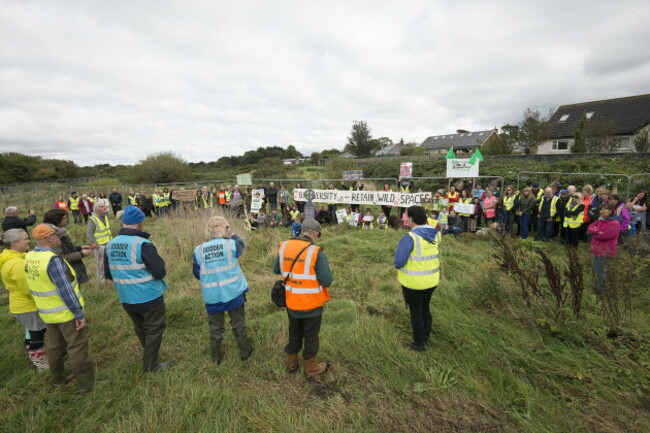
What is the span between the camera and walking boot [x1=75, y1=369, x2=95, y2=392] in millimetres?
2896

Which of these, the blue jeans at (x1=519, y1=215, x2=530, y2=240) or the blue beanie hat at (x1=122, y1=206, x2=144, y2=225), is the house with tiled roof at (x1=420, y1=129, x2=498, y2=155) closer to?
the blue jeans at (x1=519, y1=215, x2=530, y2=240)

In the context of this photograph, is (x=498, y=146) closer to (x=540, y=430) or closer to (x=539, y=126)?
(x=539, y=126)

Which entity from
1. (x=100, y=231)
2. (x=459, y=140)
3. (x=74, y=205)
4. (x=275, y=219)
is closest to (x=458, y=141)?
(x=459, y=140)

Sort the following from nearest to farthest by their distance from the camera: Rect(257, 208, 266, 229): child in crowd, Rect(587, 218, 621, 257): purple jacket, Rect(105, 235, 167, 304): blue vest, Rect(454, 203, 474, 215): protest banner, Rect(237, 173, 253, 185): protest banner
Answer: Rect(105, 235, 167, 304): blue vest
Rect(587, 218, 621, 257): purple jacket
Rect(454, 203, 474, 215): protest banner
Rect(257, 208, 266, 229): child in crowd
Rect(237, 173, 253, 185): protest banner

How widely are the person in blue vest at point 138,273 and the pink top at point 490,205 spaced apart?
9.27 metres

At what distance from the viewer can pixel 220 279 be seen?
3.09 meters

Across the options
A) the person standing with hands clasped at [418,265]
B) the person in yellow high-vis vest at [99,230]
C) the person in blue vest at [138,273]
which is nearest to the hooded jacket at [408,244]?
the person standing with hands clasped at [418,265]

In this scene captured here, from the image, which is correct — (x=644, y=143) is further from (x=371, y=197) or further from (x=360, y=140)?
(x=360, y=140)

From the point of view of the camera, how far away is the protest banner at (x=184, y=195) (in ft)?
45.4

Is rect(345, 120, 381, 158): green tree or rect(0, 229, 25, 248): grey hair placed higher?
rect(345, 120, 381, 158): green tree

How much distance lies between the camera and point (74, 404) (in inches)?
109

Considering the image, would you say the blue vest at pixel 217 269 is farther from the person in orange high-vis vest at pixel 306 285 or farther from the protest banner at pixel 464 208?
the protest banner at pixel 464 208

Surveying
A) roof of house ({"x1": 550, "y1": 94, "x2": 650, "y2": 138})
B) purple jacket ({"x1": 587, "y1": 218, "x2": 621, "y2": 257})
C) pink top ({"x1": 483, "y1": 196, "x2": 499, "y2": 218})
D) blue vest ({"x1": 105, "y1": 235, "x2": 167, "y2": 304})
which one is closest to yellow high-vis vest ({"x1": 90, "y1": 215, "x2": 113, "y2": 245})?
blue vest ({"x1": 105, "y1": 235, "x2": 167, "y2": 304})

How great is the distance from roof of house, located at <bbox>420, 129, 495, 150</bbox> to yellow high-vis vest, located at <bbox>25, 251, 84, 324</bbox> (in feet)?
157
